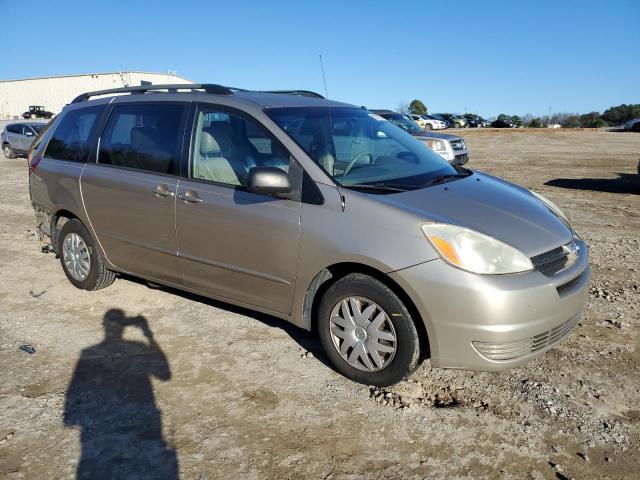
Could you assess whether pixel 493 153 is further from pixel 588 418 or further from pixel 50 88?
pixel 50 88

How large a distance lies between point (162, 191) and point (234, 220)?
787 millimetres

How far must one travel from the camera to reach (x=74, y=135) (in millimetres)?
5043

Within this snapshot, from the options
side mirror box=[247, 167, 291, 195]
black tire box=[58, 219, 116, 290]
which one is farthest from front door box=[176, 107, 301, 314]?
black tire box=[58, 219, 116, 290]

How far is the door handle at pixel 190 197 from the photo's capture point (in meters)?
3.88

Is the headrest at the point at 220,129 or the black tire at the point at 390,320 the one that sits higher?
the headrest at the point at 220,129

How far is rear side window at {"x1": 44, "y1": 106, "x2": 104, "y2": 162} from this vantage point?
4859 mm

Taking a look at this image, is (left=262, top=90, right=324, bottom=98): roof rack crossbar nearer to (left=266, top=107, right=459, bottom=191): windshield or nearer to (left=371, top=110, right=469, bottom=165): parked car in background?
(left=266, top=107, right=459, bottom=191): windshield

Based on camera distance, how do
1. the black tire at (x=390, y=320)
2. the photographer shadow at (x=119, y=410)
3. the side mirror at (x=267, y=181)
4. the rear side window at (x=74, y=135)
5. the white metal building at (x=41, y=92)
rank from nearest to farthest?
the photographer shadow at (x=119, y=410), the black tire at (x=390, y=320), the side mirror at (x=267, y=181), the rear side window at (x=74, y=135), the white metal building at (x=41, y=92)

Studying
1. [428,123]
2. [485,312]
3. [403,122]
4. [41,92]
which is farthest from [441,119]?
[41,92]

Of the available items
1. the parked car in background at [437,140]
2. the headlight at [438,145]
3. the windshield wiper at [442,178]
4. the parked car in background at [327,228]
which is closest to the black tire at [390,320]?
the parked car in background at [327,228]

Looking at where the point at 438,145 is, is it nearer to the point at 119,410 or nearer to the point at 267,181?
the point at 267,181

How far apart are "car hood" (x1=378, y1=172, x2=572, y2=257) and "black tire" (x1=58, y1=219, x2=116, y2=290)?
9.92ft

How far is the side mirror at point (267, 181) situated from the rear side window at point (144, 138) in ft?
3.33

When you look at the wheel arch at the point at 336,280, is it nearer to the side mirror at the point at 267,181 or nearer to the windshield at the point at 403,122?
the side mirror at the point at 267,181
